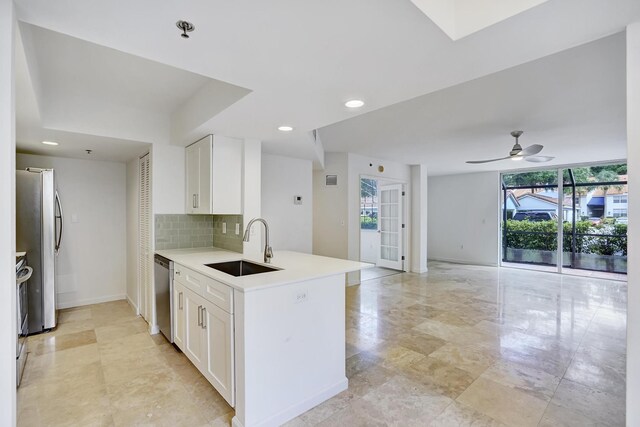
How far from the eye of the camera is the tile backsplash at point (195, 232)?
132 inches

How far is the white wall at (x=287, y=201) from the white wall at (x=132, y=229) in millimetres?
1604

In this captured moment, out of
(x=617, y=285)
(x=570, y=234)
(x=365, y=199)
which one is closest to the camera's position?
(x=617, y=285)

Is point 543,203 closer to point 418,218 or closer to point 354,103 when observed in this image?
point 418,218

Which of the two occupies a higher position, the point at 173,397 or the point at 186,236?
the point at 186,236

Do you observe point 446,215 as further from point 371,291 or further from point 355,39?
point 355,39

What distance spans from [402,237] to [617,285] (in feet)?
12.5

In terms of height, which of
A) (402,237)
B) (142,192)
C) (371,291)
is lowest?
(371,291)

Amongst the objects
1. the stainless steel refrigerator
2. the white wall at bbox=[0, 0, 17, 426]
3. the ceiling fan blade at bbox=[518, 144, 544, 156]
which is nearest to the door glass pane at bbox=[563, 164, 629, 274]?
the ceiling fan blade at bbox=[518, 144, 544, 156]

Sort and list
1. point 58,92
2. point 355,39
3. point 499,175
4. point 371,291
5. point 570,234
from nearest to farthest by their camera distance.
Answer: point 355,39 < point 58,92 < point 371,291 < point 570,234 < point 499,175

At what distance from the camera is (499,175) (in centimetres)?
745

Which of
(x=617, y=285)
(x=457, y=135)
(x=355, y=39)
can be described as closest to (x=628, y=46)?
(x=355, y=39)

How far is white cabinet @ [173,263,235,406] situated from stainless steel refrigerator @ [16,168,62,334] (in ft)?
5.47

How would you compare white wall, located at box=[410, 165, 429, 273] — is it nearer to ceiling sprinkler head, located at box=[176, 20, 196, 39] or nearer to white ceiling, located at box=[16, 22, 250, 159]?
white ceiling, located at box=[16, 22, 250, 159]

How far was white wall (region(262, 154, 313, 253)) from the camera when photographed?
14.4 feet
